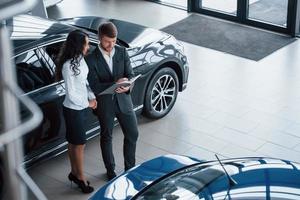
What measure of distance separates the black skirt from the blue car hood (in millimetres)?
1013

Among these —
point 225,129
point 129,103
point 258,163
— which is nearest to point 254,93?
point 225,129

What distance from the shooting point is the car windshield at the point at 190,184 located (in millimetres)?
3451

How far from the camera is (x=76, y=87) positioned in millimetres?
4785

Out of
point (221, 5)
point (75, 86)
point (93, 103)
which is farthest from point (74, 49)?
point (221, 5)

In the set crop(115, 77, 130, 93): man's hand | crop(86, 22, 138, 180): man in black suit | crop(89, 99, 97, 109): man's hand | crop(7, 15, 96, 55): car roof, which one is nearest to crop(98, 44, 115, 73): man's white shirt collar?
crop(86, 22, 138, 180): man in black suit

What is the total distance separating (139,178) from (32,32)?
2.12 metres

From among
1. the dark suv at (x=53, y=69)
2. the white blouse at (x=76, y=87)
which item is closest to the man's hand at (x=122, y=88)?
the white blouse at (x=76, y=87)

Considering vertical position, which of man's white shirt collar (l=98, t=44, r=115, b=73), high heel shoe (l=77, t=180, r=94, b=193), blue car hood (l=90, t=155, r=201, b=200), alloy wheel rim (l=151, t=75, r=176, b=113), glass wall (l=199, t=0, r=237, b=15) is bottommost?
glass wall (l=199, t=0, r=237, b=15)

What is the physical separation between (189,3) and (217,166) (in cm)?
682

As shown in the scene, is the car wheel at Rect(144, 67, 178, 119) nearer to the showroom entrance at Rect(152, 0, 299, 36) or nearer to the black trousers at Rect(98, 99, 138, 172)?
the black trousers at Rect(98, 99, 138, 172)

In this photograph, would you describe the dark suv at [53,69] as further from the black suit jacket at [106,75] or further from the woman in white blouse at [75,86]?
the black suit jacket at [106,75]

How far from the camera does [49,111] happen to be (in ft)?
17.2

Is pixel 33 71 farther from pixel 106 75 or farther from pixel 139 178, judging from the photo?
pixel 139 178

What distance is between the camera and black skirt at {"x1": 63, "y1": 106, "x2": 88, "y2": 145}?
16.2 ft
